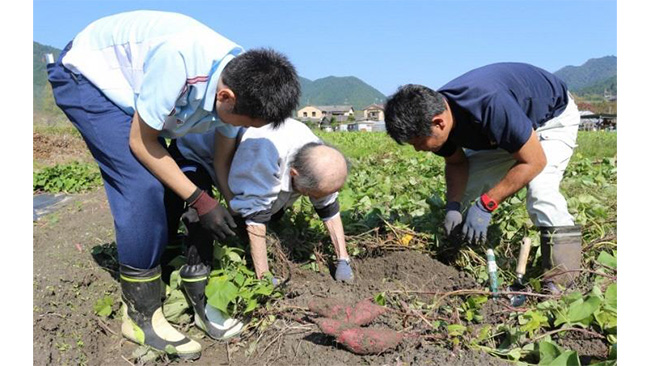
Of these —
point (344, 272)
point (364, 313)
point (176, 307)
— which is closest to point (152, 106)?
point (176, 307)

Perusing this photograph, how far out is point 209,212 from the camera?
234cm

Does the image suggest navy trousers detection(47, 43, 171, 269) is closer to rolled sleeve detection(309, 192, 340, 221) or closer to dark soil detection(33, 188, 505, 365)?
dark soil detection(33, 188, 505, 365)

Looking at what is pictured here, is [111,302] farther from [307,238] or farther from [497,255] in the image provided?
[497,255]

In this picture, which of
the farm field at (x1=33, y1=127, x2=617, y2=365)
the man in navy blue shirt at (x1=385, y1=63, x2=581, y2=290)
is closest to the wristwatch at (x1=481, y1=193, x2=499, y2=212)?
the man in navy blue shirt at (x1=385, y1=63, x2=581, y2=290)

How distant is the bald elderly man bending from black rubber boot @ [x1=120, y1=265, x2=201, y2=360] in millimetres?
312

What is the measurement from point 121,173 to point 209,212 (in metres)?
0.41

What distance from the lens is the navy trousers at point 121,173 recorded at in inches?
88.7

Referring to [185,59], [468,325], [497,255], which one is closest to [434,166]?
[497,255]

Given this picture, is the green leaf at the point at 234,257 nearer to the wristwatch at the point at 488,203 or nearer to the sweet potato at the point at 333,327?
the sweet potato at the point at 333,327

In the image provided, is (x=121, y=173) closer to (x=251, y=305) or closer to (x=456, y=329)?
(x=251, y=305)

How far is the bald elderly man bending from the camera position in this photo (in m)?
2.49

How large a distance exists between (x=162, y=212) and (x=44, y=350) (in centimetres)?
76

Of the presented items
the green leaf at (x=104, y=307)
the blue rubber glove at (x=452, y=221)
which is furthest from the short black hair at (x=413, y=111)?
the green leaf at (x=104, y=307)

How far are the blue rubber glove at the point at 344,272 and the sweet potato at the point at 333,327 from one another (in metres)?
0.70
